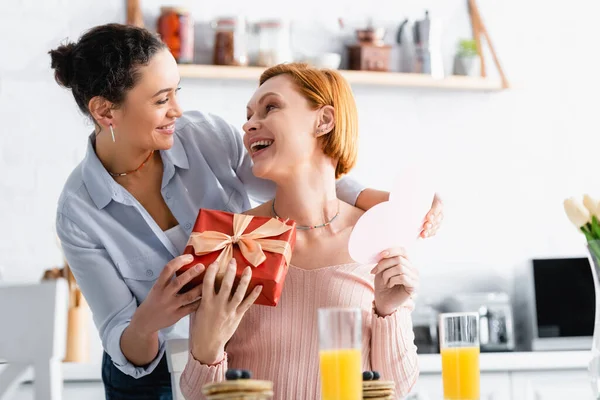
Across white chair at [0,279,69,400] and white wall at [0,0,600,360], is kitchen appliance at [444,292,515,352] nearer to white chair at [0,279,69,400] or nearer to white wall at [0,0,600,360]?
white wall at [0,0,600,360]

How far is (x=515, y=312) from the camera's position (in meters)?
4.19

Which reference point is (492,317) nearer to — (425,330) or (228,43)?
(425,330)

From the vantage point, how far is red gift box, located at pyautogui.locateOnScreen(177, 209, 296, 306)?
1530mm

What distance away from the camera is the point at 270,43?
→ 4004 millimetres

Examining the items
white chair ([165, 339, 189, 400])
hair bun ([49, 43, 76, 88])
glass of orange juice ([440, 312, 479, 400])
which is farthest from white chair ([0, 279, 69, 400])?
hair bun ([49, 43, 76, 88])

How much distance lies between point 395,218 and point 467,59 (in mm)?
2880

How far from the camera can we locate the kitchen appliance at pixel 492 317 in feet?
12.5

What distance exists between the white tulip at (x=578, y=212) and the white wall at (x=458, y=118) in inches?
104

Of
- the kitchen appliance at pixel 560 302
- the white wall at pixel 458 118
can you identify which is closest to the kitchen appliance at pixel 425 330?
the white wall at pixel 458 118

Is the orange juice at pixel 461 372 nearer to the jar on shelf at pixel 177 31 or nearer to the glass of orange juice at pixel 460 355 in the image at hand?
the glass of orange juice at pixel 460 355

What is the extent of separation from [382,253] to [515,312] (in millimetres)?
2800

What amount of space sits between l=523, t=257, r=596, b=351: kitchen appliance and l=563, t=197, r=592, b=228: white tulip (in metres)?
2.36

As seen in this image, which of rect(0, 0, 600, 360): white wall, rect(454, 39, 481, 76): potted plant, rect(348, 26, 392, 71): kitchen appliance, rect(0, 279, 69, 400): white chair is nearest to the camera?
rect(0, 279, 69, 400): white chair

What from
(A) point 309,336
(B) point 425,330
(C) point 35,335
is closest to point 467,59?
(B) point 425,330
